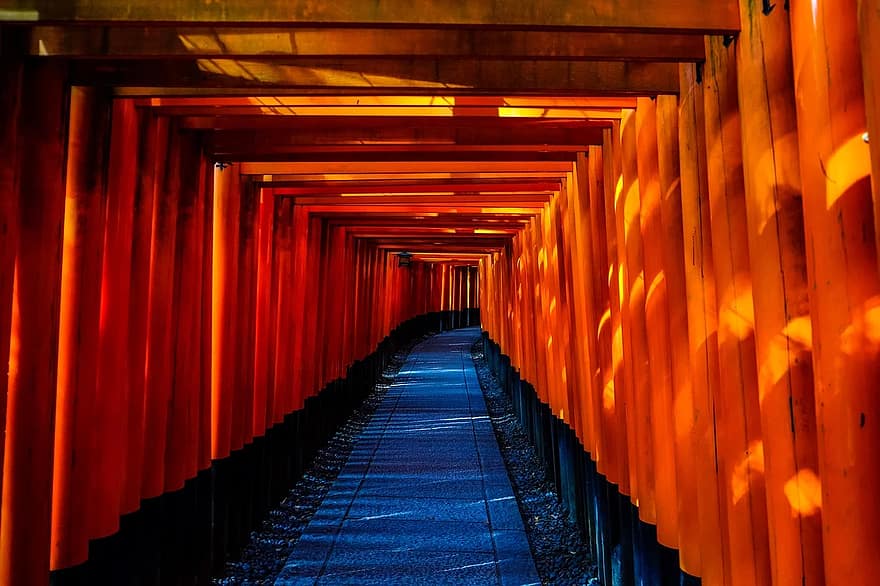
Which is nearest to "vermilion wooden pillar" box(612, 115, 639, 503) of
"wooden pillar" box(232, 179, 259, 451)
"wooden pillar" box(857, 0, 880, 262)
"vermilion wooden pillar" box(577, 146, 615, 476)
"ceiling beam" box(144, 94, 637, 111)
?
"ceiling beam" box(144, 94, 637, 111)

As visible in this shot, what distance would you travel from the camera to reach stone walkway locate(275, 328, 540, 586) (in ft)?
17.8

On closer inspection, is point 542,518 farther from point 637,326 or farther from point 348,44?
point 348,44

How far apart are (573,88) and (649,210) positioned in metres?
0.78

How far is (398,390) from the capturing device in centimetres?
1576

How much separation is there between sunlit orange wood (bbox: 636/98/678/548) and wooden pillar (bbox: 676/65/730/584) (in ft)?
1.36

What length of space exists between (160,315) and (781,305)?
360cm

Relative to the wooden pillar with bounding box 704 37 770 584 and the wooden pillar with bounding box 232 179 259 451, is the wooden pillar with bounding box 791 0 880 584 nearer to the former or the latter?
the wooden pillar with bounding box 704 37 770 584

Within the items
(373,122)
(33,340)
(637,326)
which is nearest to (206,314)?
(373,122)

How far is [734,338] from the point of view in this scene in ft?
8.69

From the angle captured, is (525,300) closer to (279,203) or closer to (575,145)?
(279,203)

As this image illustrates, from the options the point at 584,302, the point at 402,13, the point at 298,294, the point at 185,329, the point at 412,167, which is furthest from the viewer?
the point at 298,294

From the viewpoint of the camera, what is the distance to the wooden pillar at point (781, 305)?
2.14 meters

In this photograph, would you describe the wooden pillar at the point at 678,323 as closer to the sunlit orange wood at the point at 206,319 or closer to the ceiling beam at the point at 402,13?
the ceiling beam at the point at 402,13

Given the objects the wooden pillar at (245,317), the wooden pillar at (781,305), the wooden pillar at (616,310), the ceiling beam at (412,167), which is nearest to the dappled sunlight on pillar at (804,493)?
the wooden pillar at (781,305)
